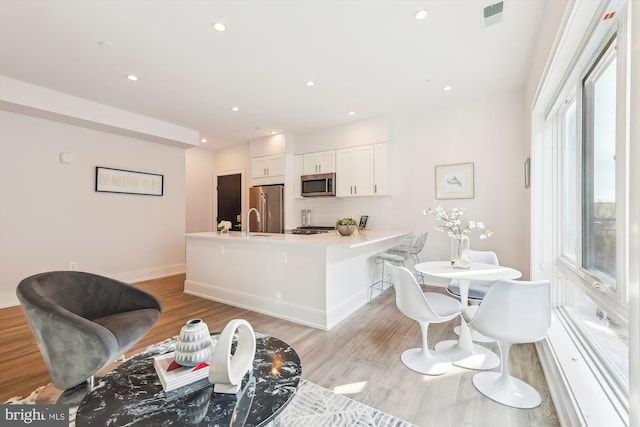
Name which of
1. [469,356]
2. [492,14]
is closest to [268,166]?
[492,14]

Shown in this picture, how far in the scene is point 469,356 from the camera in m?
2.30

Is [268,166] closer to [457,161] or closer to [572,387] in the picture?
[457,161]

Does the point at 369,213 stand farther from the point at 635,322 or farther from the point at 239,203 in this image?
the point at 635,322

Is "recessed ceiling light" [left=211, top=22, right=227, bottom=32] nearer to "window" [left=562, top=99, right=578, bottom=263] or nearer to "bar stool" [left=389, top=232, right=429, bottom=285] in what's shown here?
"window" [left=562, top=99, right=578, bottom=263]

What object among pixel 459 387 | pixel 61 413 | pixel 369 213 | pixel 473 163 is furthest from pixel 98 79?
pixel 473 163

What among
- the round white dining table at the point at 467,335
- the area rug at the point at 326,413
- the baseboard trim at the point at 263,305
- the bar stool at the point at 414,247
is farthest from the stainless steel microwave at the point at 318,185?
the area rug at the point at 326,413

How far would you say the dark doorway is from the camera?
6660 mm

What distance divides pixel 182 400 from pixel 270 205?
4851 millimetres

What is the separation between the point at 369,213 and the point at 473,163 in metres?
1.82

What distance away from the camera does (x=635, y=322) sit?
32.4 inches

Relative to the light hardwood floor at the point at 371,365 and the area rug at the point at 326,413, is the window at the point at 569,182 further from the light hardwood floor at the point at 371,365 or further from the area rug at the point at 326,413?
the area rug at the point at 326,413

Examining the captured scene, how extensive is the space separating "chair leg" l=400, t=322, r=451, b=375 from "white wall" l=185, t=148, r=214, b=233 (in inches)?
229

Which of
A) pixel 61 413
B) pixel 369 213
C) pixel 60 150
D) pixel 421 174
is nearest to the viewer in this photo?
pixel 61 413

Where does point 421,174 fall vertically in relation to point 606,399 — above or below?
above
